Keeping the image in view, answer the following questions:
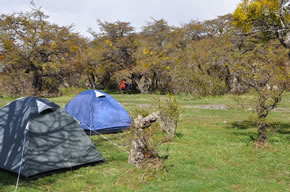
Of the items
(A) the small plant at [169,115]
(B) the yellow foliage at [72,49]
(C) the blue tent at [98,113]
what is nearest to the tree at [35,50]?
(B) the yellow foliage at [72,49]

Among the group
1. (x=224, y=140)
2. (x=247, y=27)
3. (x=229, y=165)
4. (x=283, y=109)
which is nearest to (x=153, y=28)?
(x=283, y=109)

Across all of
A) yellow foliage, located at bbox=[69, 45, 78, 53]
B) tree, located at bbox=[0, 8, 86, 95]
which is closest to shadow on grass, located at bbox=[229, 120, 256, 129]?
tree, located at bbox=[0, 8, 86, 95]

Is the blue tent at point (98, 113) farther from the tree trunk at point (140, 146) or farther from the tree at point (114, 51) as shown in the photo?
the tree at point (114, 51)

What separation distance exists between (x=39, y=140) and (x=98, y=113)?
3.95 meters

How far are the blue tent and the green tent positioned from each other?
2.98 metres

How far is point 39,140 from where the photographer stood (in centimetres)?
649

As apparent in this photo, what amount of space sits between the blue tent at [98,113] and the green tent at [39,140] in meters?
2.98

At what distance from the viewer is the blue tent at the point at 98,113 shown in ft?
33.6

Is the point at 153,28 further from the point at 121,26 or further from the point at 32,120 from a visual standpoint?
the point at 32,120

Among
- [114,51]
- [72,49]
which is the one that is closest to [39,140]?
[72,49]

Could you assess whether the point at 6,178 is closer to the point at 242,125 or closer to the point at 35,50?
the point at 242,125

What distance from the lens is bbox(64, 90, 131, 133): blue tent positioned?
10.2 metres

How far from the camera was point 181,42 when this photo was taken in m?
34.1

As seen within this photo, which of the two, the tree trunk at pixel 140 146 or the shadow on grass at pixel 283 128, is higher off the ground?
the tree trunk at pixel 140 146
